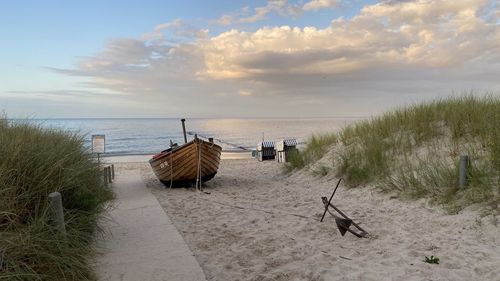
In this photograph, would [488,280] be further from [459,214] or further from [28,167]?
[28,167]

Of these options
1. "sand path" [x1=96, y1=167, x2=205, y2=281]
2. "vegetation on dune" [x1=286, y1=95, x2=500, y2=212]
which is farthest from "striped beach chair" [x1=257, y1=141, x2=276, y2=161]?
"sand path" [x1=96, y1=167, x2=205, y2=281]

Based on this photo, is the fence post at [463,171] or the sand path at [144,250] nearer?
the sand path at [144,250]

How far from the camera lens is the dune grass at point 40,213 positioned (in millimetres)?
3443

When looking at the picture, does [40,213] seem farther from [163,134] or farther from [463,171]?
[163,134]

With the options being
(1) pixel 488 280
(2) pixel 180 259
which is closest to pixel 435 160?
(1) pixel 488 280

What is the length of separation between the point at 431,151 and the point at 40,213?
683 cm

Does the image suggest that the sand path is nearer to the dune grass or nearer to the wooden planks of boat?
the dune grass

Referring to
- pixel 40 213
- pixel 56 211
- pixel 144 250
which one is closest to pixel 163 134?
pixel 144 250

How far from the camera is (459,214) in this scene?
219 inches

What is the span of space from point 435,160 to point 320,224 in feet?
9.38

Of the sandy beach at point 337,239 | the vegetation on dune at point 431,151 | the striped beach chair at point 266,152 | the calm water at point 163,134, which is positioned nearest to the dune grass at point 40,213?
the sandy beach at point 337,239

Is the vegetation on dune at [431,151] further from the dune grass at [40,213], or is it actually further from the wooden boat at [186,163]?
the dune grass at [40,213]

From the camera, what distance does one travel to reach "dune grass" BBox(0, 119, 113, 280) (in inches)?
136

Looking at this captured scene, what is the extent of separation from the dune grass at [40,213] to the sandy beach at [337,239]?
1.26 meters
